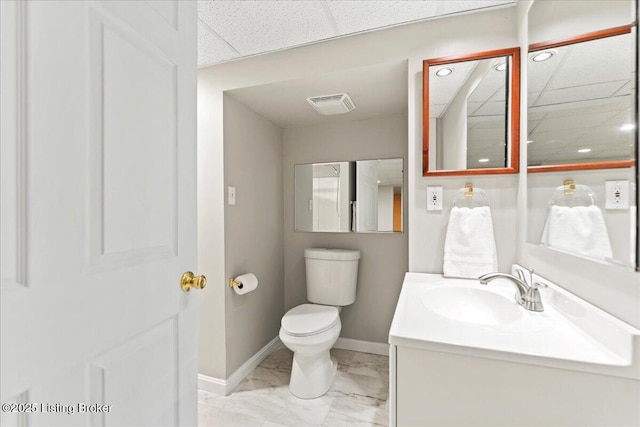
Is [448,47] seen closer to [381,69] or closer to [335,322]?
[381,69]

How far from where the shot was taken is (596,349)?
770mm

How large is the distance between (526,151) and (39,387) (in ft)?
5.77

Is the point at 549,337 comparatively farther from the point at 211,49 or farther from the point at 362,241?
the point at 211,49

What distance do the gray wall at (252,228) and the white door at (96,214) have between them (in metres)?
1.05

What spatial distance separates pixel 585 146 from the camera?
960 mm

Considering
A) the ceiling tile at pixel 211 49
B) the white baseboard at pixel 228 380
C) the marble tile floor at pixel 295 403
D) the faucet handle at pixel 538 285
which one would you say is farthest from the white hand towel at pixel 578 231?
the white baseboard at pixel 228 380

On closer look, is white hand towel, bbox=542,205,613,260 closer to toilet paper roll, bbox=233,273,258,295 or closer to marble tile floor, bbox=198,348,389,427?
marble tile floor, bbox=198,348,389,427

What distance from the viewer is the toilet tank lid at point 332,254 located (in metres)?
2.31

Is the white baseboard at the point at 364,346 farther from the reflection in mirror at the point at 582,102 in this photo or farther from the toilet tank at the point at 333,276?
the reflection in mirror at the point at 582,102

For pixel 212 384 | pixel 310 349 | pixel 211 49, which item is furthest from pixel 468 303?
pixel 211 49

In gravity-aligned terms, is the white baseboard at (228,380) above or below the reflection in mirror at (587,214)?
below

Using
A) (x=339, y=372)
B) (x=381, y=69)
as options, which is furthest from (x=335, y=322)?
(x=381, y=69)

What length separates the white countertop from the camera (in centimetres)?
71

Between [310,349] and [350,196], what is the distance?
122 cm
